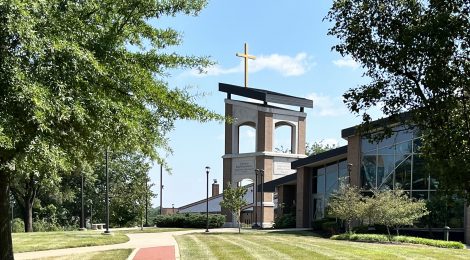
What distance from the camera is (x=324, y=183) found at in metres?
43.6

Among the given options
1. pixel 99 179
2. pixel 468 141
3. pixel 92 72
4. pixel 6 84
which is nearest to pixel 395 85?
pixel 468 141

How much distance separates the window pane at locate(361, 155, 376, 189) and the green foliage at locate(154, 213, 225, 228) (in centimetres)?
1464

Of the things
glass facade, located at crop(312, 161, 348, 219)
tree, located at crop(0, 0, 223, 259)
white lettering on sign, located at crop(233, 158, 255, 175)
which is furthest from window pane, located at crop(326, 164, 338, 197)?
tree, located at crop(0, 0, 223, 259)

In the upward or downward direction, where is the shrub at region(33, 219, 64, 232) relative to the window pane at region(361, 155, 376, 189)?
downward

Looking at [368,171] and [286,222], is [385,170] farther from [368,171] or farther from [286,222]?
[286,222]

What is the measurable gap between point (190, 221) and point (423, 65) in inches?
1619

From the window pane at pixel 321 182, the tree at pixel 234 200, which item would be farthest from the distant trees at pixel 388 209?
the window pane at pixel 321 182

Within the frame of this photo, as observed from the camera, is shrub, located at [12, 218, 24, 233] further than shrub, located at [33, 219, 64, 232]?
No

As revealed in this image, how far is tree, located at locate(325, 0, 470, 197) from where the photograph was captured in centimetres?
633

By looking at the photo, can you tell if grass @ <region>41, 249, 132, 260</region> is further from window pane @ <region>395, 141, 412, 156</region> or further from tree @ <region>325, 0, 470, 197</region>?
window pane @ <region>395, 141, 412, 156</region>

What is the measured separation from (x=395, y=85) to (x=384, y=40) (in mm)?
577

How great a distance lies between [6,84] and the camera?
678 cm

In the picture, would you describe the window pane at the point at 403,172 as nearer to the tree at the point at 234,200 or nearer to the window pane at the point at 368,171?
the window pane at the point at 368,171

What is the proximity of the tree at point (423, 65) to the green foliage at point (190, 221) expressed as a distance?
3945cm
